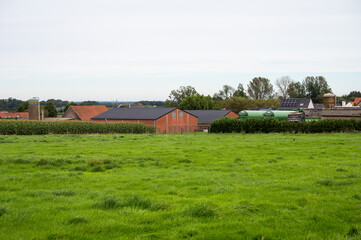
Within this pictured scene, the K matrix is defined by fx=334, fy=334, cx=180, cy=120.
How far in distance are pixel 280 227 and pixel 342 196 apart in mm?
3201

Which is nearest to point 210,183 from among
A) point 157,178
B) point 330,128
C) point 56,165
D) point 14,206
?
point 157,178

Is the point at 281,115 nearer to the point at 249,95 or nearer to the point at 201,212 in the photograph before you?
the point at 201,212

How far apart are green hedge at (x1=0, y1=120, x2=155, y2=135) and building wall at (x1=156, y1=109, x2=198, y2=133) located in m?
10.8

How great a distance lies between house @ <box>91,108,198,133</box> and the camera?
64438mm

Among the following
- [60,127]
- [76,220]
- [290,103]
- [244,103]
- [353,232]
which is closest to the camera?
[353,232]

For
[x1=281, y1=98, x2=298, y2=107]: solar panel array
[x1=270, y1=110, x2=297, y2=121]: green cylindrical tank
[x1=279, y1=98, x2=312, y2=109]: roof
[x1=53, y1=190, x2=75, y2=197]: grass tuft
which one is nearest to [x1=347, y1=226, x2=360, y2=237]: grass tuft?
[x1=53, y1=190, x2=75, y2=197]: grass tuft

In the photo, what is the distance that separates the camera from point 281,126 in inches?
1588

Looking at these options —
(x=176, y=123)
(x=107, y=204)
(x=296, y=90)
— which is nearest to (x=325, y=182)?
(x=107, y=204)

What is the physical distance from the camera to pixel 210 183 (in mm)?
10773

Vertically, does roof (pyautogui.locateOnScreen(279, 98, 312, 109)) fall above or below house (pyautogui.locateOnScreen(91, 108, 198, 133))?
above

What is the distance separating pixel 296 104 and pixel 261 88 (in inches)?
2052

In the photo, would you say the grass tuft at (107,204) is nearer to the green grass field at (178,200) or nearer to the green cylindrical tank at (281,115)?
the green grass field at (178,200)

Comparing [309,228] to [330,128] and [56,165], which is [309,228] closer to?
[56,165]

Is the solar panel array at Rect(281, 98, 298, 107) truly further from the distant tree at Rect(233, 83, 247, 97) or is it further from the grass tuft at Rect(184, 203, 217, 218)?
the grass tuft at Rect(184, 203, 217, 218)
